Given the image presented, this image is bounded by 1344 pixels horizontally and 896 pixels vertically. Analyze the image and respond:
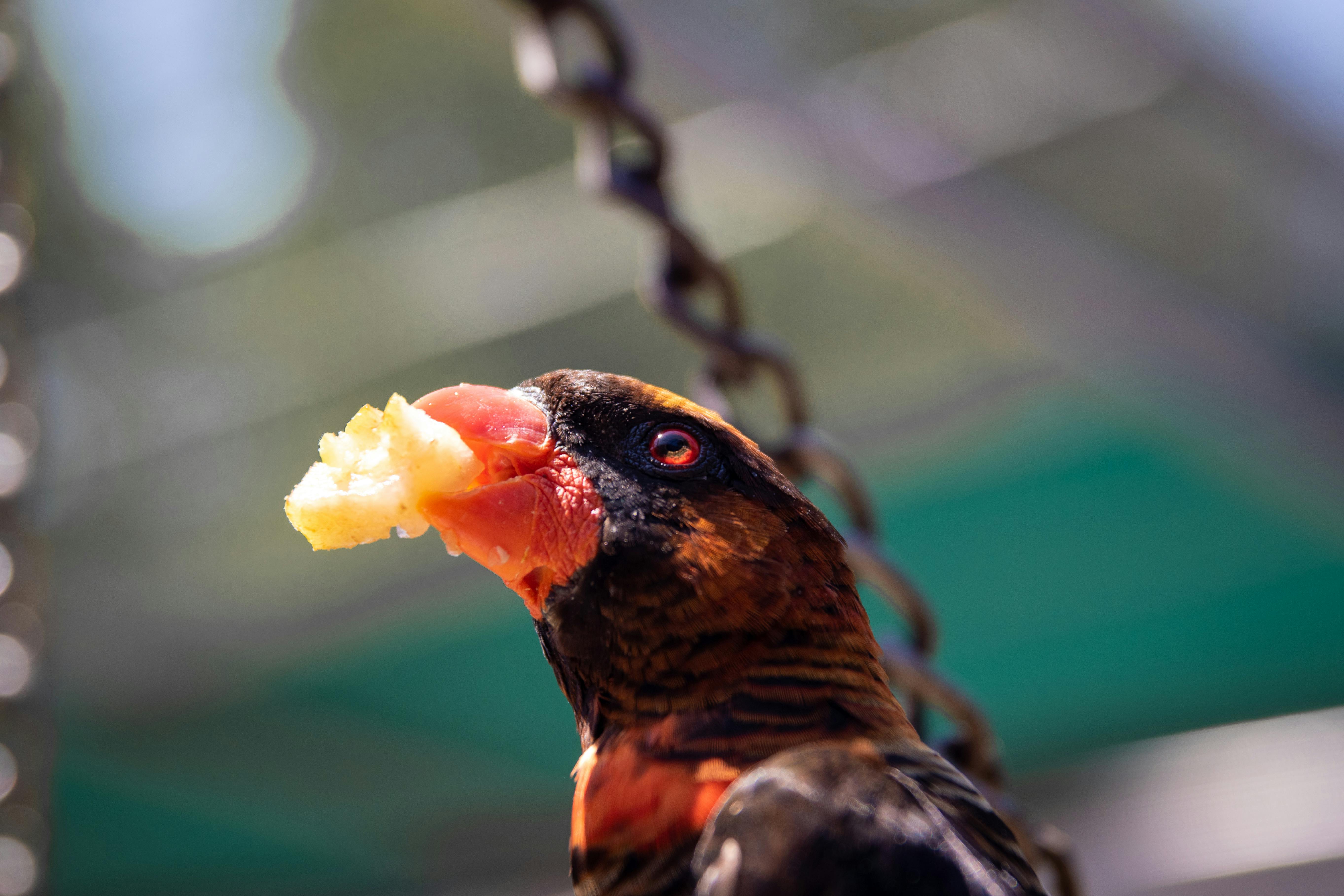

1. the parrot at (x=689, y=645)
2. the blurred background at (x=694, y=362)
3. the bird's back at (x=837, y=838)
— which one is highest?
the blurred background at (x=694, y=362)

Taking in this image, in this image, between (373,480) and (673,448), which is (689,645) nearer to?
(673,448)

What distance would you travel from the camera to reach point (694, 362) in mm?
3346

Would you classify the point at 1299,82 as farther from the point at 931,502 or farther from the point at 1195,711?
the point at 1195,711

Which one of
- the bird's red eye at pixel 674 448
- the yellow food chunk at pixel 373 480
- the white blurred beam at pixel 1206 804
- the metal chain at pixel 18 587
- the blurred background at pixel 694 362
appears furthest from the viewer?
the white blurred beam at pixel 1206 804

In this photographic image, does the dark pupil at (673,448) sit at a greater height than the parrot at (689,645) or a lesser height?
greater

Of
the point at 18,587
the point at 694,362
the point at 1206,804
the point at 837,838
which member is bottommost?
the point at 837,838

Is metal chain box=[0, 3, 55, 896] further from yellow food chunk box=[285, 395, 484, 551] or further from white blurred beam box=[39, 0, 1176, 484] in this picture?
white blurred beam box=[39, 0, 1176, 484]

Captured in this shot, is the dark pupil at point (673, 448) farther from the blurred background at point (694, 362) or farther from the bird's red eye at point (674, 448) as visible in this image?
the blurred background at point (694, 362)

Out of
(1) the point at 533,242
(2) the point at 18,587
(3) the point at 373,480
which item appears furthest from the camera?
(1) the point at 533,242

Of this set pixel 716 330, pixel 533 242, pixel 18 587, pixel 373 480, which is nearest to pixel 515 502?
pixel 373 480

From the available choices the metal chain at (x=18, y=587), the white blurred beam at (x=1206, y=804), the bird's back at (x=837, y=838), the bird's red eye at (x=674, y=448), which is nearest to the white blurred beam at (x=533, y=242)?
the metal chain at (x=18, y=587)

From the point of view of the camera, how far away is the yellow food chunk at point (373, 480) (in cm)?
79

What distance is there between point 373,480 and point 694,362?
8.46ft

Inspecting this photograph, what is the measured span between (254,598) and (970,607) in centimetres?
270
